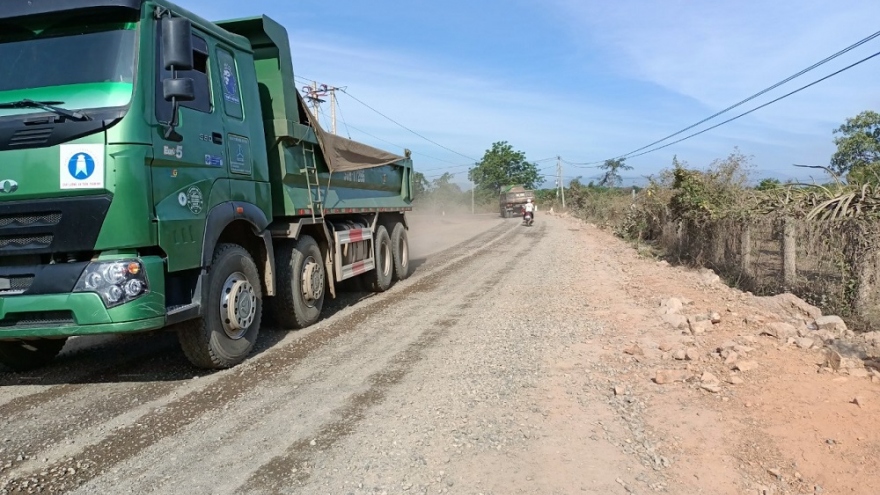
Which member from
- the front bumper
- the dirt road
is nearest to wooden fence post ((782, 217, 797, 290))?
the dirt road

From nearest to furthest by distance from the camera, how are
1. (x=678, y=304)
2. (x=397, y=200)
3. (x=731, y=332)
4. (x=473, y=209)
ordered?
(x=731, y=332)
(x=678, y=304)
(x=397, y=200)
(x=473, y=209)

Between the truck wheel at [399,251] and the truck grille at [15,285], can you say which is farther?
the truck wheel at [399,251]

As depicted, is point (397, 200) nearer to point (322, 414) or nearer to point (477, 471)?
point (322, 414)

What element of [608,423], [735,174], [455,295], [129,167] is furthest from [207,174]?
[735,174]

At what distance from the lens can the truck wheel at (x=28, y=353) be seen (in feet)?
16.7

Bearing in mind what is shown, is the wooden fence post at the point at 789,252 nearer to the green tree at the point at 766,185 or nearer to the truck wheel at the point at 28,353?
the green tree at the point at 766,185

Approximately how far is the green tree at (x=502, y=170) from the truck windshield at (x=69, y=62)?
71342 mm

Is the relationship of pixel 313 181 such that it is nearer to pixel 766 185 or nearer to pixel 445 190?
pixel 766 185

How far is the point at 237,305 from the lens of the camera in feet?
17.1

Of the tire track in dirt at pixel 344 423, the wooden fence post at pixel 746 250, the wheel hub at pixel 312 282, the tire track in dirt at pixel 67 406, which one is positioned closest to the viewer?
the tire track in dirt at pixel 344 423

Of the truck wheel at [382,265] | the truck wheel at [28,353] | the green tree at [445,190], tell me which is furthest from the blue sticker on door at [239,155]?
the green tree at [445,190]

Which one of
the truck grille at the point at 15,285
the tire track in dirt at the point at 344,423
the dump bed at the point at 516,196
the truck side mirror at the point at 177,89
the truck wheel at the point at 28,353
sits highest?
the dump bed at the point at 516,196

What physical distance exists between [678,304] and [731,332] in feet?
4.32

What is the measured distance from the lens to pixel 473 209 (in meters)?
68.2
